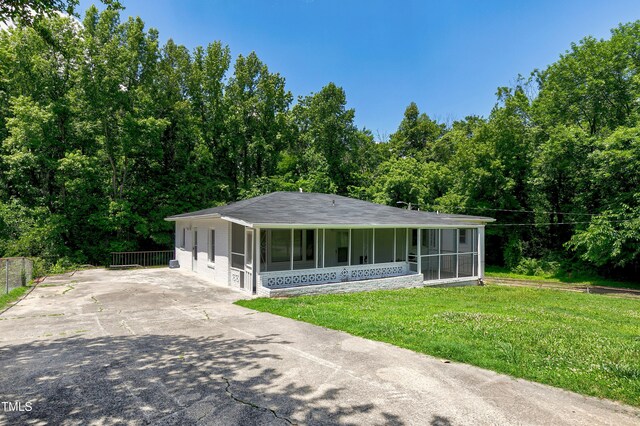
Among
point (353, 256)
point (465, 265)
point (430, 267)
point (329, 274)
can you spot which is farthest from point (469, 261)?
point (329, 274)

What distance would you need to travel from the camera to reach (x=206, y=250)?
15.4 meters

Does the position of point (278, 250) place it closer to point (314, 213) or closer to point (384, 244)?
point (314, 213)

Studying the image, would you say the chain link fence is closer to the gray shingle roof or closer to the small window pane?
the gray shingle roof

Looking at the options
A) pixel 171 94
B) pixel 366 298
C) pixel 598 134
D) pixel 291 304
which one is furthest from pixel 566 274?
pixel 171 94

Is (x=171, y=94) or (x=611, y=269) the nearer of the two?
(x=611, y=269)

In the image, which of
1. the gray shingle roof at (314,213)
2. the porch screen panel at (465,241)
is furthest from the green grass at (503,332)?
the porch screen panel at (465,241)

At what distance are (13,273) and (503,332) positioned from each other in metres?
15.0

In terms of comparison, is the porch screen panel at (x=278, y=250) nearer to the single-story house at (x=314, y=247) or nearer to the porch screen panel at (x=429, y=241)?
the single-story house at (x=314, y=247)

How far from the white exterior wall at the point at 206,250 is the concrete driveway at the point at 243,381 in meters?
5.66

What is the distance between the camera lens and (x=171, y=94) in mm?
26625

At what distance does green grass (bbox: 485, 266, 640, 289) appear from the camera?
69.2ft

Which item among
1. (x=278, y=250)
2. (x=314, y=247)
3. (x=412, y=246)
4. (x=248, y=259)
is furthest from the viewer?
(x=412, y=246)

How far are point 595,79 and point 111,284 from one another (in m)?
30.3

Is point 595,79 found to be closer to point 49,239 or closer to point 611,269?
point 611,269
